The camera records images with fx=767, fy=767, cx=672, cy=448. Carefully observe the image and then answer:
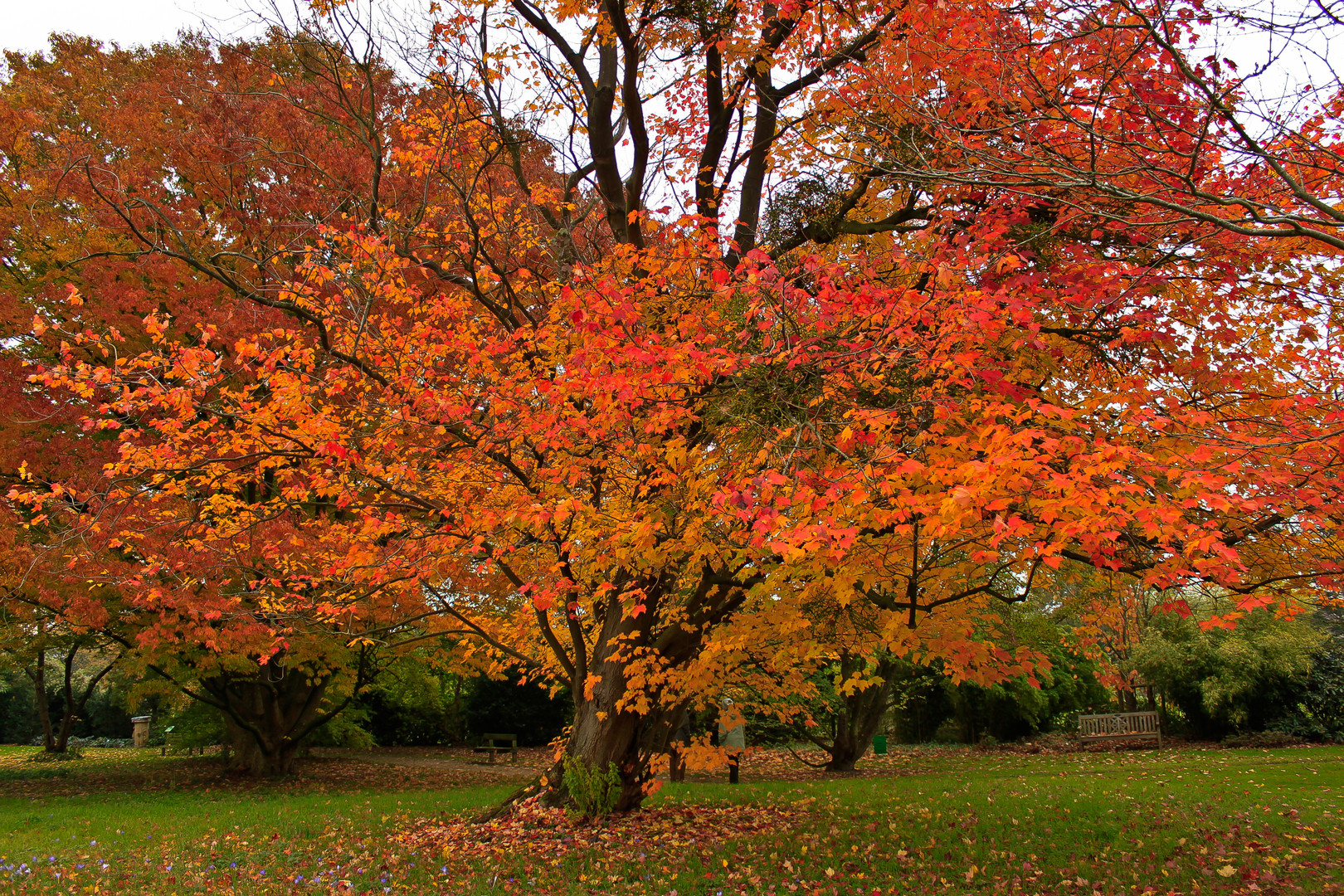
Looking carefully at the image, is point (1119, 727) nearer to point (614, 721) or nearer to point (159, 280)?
point (614, 721)

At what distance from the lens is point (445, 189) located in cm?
953

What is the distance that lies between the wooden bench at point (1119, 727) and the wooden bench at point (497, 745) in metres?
13.7

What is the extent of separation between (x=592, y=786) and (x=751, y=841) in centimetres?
164

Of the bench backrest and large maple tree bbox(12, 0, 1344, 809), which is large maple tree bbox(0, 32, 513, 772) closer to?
large maple tree bbox(12, 0, 1344, 809)

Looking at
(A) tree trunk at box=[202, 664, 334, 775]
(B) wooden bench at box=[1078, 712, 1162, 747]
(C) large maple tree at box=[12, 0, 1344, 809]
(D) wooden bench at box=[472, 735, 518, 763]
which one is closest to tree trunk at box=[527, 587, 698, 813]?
(C) large maple tree at box=[12, 0, 1344, 809]

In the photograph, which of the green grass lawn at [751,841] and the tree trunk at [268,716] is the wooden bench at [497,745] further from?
the green grass lawn at [751,841]

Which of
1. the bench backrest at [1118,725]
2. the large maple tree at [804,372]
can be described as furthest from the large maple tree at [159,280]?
the bench backrest at [1118,725]

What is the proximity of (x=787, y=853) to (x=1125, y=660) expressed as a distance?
653 inches

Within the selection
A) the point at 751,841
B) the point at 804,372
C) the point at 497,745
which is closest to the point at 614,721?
the point at 751,841

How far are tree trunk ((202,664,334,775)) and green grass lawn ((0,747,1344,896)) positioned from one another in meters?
2.63

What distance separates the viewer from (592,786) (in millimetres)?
7672

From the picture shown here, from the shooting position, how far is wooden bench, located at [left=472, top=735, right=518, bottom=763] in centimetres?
1862

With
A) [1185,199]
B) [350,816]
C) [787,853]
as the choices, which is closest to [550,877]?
[787,853]

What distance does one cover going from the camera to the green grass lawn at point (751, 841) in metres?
5.84
